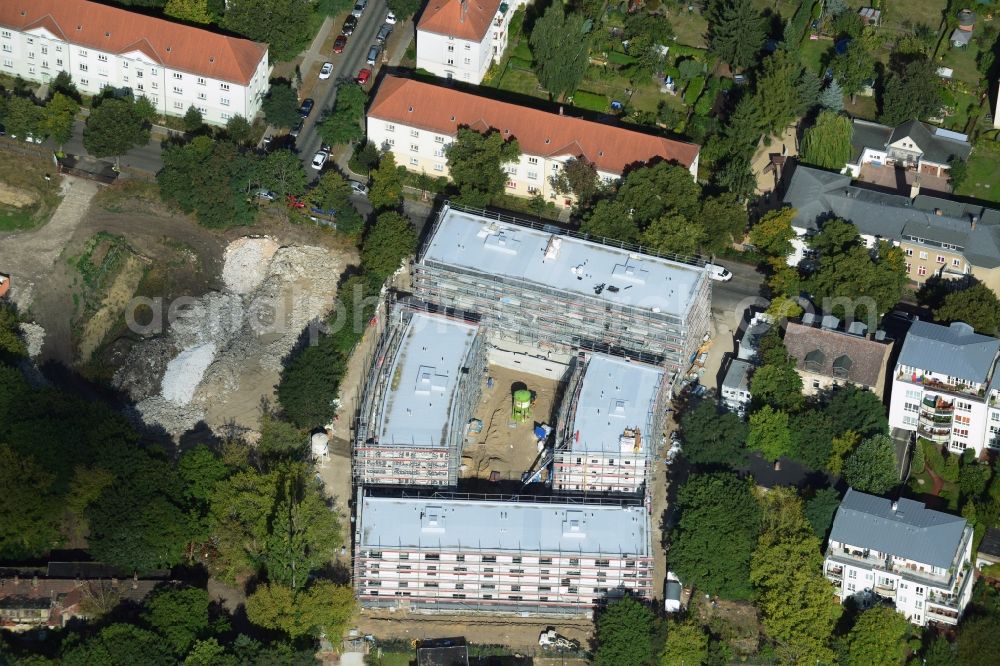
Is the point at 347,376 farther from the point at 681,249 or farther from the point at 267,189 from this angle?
the point at 681,249

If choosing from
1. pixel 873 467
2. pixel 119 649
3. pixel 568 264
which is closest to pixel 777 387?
pixel 873 467

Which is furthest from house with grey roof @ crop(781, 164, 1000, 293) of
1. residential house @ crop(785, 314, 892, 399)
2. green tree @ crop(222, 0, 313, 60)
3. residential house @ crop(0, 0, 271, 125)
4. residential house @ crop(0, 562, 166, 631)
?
residential house @ crop(0, 562, 166, 631)

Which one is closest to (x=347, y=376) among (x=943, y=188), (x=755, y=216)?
(x=755, y=216)

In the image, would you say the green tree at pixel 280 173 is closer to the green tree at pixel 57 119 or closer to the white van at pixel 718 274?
the green tree at pixel 57 119

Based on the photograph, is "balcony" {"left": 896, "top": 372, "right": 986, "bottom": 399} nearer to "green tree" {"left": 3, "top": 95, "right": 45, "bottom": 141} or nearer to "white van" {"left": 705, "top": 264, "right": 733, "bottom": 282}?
"white van" {"left": 705, "top": 264, "right": 733, "bottom": 282}

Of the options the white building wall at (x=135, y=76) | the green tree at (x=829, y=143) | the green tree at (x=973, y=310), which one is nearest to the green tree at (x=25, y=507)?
the white building wall at (x=135, y=76)
